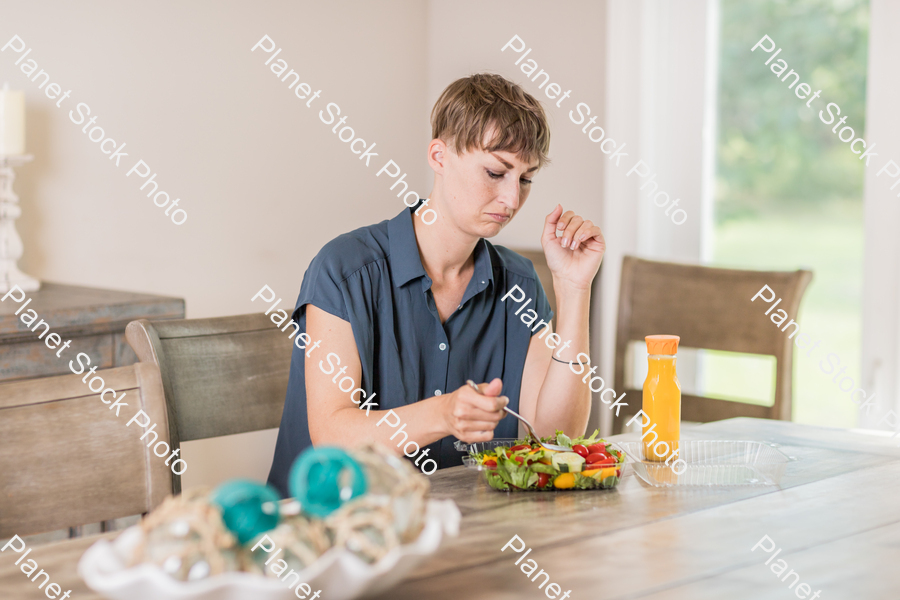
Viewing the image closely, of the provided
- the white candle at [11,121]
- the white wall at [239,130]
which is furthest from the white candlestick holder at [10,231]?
the white wall at [239,130]

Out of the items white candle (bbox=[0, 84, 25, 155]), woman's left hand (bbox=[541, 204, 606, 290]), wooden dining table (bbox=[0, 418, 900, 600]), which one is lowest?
wooden dining table (bbox=[0, 418, 900, 600])

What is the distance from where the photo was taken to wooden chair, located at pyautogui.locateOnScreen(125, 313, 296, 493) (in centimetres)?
138

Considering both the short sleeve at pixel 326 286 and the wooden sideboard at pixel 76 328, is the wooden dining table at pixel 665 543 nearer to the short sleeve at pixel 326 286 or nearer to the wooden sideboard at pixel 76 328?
the short sleeve at pixel 326 286

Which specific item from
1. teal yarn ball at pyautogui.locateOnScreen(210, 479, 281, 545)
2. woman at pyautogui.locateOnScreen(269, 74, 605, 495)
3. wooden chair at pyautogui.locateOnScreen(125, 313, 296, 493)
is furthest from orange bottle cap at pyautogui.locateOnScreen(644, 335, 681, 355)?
teal yarn ball at pyautogui.locateOnScreen(210, 479, 281, 545)

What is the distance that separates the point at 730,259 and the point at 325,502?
6.69 feet

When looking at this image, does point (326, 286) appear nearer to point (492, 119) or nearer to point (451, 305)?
point (451, 305)

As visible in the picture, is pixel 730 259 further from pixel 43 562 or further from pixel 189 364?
pixel 43 562

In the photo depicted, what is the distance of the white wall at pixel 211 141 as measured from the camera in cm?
236

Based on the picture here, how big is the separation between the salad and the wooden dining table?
0.6 inches

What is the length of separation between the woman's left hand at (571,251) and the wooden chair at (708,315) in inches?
25.3

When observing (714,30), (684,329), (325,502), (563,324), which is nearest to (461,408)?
(325,502)

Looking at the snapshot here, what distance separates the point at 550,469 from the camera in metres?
1.13

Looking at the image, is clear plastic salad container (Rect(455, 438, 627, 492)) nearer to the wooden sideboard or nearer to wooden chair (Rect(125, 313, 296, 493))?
wooden chair (Rect(125, 313, 296, 493))

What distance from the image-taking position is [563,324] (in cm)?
156
